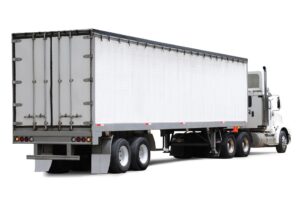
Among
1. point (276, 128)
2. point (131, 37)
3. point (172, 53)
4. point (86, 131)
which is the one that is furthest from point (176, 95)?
point (276, 128)

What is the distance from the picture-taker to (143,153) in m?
22.4

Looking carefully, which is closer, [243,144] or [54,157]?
[54,157]

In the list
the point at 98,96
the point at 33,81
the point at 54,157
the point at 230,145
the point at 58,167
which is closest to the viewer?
the point at 98,96

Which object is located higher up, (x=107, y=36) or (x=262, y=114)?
(x=107, y=36)

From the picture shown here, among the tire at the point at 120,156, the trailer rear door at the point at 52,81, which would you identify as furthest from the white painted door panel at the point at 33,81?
the tire at the point at 120,156

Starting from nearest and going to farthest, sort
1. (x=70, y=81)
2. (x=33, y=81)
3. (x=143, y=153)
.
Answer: (x=70, y=81) < (x=33, y=81) < (x=143, y=153)

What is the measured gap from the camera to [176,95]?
80.0ft

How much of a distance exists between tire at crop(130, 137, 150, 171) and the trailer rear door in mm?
2463

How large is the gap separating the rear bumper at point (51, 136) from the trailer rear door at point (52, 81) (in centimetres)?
21

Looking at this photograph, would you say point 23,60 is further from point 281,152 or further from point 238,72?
point 281,152

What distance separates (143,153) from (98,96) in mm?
3271

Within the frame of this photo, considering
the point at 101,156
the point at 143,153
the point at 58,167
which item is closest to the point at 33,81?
the point at 58,167

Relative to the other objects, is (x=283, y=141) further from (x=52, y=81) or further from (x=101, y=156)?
(x=52, y=81)

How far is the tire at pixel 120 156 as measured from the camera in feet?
68.0
